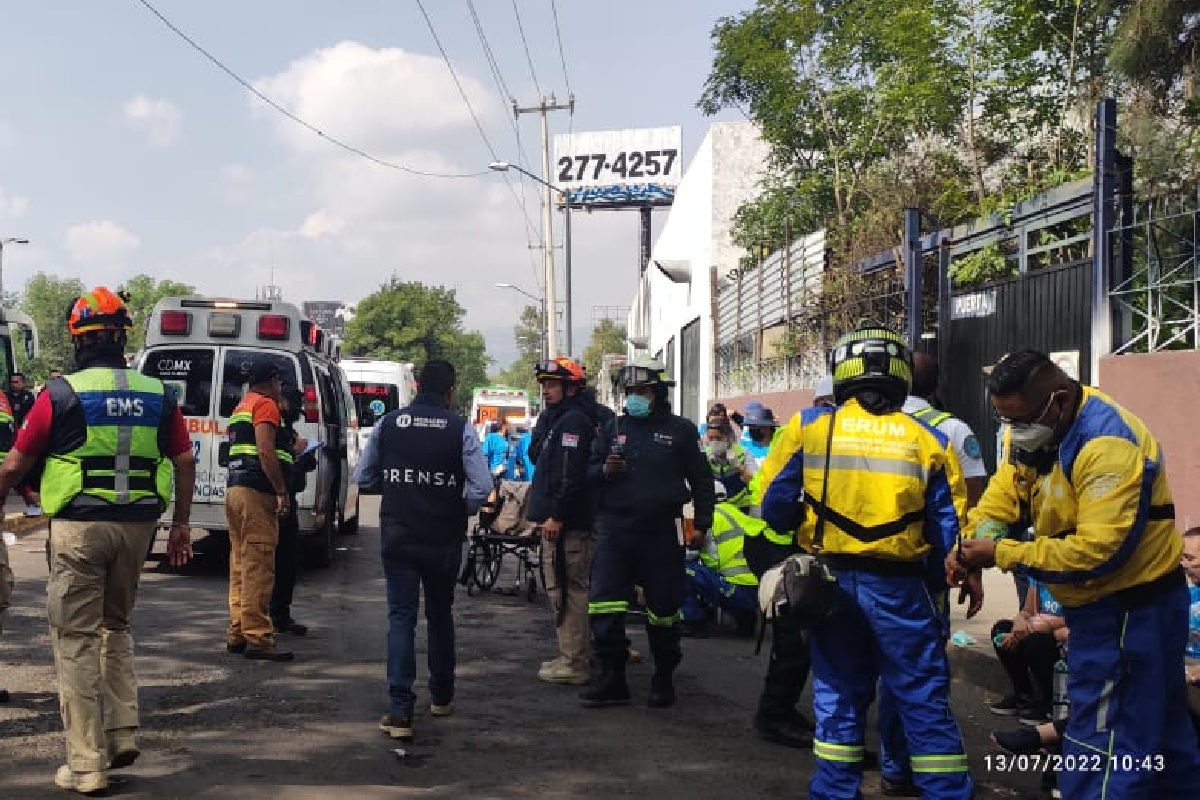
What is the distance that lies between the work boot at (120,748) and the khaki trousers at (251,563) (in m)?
2.59

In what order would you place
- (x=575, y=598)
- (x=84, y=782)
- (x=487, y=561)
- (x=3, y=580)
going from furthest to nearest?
(x=487, y=561) < (x=575, y=598) < (x=3, y=580) < (x=84, y=782)

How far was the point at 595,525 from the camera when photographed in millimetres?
7508

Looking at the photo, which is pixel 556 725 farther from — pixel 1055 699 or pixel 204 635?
pixel 204 635

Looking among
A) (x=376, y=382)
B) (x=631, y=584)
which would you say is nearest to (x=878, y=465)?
(x=631, y=584)

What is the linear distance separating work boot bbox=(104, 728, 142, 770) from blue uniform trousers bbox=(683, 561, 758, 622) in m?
4.50

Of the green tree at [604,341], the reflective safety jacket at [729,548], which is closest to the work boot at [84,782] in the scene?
the reflective safety jacket at [729,548]

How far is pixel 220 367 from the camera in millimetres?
11633

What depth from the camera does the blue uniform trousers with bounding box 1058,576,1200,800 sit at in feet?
12.4

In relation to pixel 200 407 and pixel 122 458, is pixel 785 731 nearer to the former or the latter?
pixel 122 458

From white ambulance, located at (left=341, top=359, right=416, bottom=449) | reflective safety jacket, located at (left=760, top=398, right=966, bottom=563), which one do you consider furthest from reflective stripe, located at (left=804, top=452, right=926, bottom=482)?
white ambulance, located at (left=341, top=359, right=416, bottom=449)

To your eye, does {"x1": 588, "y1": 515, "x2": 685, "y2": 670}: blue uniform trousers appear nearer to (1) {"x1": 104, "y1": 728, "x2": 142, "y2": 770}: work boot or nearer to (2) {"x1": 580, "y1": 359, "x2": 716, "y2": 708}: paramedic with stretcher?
(2) {"x1": 580, "y1": 359, "x2": 716, "y2": 708}: paramedic with stretcher

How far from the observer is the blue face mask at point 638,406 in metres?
7.17

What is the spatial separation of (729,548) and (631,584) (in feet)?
6.78

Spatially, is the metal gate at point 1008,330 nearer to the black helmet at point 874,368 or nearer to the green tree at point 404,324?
the black helmet at point 874,368
